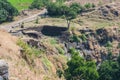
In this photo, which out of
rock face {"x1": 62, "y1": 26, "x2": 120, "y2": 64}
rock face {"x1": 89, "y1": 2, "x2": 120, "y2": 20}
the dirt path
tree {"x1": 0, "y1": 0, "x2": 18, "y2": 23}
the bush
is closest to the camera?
rock face {"x1": 62, "y1": 26, "x2": 120, "y2": 64}

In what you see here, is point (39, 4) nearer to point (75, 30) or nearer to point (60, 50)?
point (75, 30)

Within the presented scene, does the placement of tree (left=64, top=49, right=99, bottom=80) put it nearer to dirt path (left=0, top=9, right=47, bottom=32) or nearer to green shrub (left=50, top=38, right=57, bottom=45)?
green shrub (left=50, top=38, right=57, bottom=45)

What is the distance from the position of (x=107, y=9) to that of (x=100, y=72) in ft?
107

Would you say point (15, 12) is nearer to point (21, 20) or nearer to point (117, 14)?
point (21, 20)

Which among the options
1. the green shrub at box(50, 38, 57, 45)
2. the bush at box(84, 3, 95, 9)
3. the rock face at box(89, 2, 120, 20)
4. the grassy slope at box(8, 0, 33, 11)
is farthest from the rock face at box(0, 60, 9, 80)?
the grassy slope at box(8, 0, 33, 11)

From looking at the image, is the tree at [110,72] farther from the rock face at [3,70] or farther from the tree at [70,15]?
the rock face at [3,70]

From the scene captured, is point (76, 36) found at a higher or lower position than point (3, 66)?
lower

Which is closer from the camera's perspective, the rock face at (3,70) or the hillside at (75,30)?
the rock face at (3,70)

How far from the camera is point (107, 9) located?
297 feet

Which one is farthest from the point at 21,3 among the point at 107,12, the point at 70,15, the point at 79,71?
the point at 79,71

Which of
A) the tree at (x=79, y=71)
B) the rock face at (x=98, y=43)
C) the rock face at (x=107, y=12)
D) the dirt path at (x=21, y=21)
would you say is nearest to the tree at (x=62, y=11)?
the dirt path at (x=21, y=21)

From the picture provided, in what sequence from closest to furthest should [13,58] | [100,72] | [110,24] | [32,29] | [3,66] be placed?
[3,66] < [13,58] < [100,72] < [32,29] < [110,24]

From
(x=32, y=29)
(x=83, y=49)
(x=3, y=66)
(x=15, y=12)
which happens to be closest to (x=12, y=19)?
(x=15, y=12)

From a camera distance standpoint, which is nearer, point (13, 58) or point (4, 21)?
point (13, 58)
